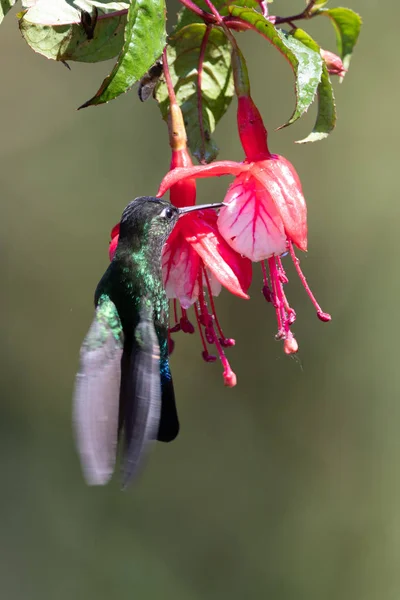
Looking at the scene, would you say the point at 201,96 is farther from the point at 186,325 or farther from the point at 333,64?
the point at 186,325

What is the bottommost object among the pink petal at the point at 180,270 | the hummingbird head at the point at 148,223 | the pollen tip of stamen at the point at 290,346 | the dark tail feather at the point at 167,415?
the dark tail feather at the point at 167,415

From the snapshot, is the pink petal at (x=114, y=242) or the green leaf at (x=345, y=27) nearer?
the pink petal at (x=114, y=242)

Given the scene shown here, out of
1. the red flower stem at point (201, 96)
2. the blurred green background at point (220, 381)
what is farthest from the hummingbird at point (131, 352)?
the blurred green background at point (220, 381)

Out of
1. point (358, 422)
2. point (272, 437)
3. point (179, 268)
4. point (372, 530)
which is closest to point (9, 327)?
point (272, 437)

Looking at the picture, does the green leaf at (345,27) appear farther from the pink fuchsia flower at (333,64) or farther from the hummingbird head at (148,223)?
the hummingbird head at (148,223)

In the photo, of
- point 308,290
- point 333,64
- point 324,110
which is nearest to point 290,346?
point 308,290

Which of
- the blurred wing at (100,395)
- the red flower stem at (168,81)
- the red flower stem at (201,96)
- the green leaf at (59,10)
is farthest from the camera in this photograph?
the red flower stem at (201,96)

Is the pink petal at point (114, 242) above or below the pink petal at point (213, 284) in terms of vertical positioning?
above
